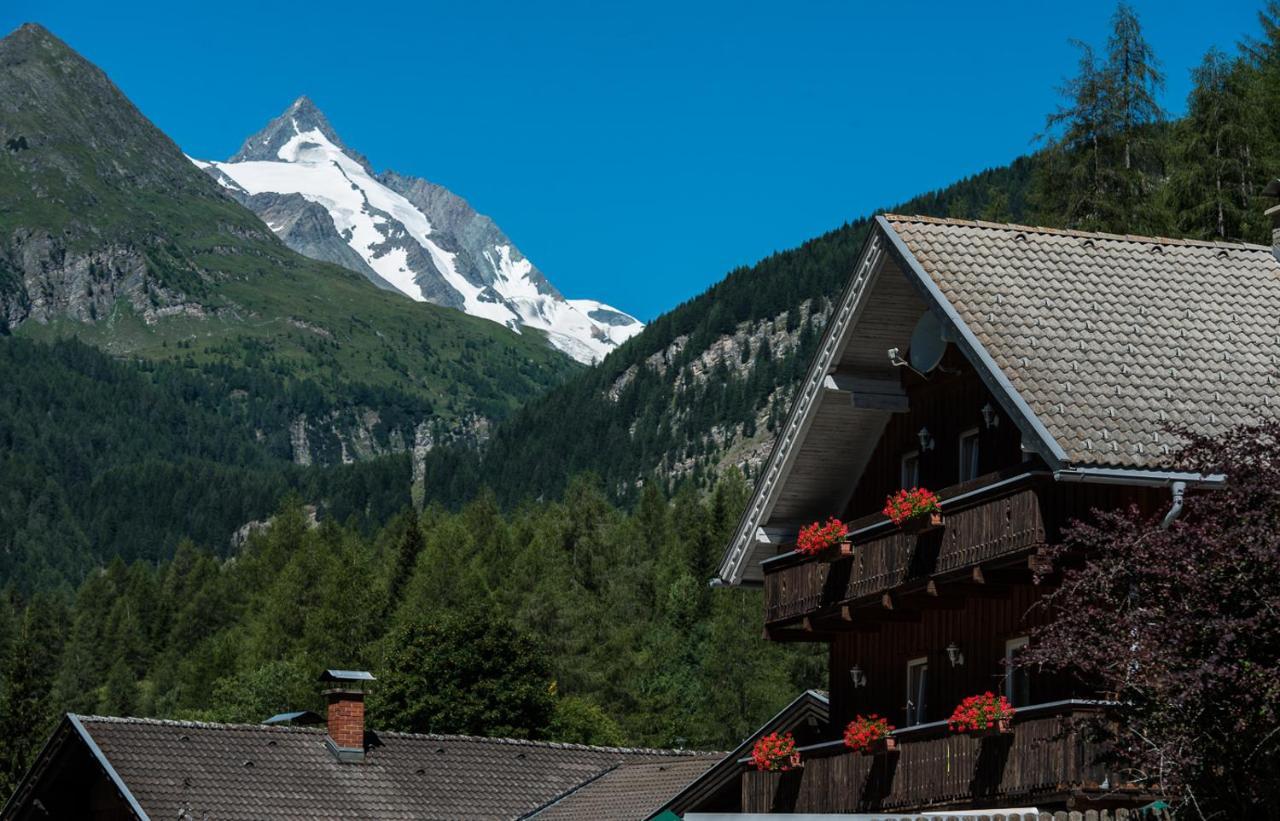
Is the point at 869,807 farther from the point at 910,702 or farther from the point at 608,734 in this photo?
the point at 608,734

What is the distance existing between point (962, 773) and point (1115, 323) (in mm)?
6367

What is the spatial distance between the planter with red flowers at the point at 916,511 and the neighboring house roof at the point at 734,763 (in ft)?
24.7

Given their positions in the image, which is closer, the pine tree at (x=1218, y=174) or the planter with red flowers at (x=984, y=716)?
the planter with red flowers at (x=984, y=716)

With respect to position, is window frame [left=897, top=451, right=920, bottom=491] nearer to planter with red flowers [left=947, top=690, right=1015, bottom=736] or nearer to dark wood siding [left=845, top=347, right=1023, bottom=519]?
dark wood siding [left=845, top=347, right=1023, bottom=519]

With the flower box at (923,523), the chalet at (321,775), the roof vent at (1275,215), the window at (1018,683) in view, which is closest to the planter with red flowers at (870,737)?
the window at (1018,683)

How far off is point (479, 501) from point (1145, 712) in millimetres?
167358

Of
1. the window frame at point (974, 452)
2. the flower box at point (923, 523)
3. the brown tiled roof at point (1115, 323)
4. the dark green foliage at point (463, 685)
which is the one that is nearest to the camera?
the brown tiled roof at point (1115, 323)

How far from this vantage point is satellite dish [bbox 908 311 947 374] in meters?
30.1

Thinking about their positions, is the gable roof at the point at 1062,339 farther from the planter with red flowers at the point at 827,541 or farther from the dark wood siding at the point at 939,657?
the dark wood siding at the point at 939,657

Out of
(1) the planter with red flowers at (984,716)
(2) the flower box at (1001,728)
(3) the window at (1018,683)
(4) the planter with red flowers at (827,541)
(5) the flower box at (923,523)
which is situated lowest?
(2) the flower box at (1001,728)

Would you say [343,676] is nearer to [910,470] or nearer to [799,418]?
[799,418]

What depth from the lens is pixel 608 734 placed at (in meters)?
97.8

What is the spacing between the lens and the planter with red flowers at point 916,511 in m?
28.3

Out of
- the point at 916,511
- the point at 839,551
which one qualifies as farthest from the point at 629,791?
the point at 916,511
